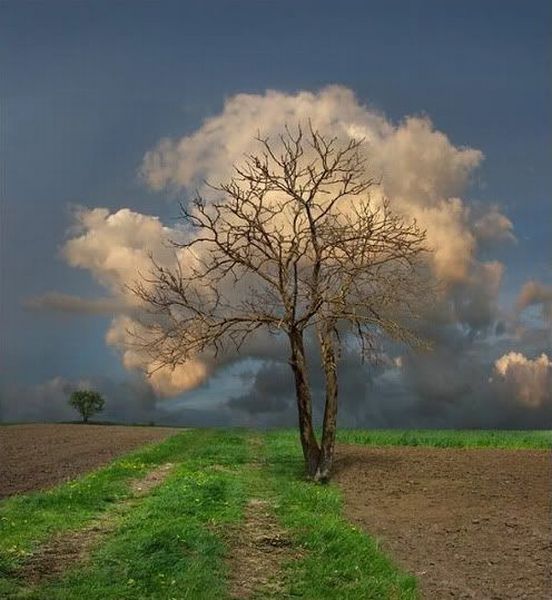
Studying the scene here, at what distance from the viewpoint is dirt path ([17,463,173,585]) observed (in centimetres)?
1187

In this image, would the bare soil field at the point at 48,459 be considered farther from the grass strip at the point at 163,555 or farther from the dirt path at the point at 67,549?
the grass strip at the point at 163,555

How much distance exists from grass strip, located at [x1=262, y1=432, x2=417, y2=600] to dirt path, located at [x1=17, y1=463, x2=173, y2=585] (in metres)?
3.39

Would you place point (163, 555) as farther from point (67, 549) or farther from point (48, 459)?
point (48, 459)

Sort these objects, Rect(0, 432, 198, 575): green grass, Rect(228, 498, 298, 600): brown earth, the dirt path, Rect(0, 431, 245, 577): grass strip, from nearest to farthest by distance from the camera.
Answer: Rect(228, 498, 298, 600): brown earth
the dirt path
Rect(0, 431, 245, 577): grass strip
Rect(0, 432, 198, 575): green grass

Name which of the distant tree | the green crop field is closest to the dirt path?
the green crop field

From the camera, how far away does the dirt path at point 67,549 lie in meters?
11.9

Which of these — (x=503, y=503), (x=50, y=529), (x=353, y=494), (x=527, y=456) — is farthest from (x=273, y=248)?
(x=527, y=456)

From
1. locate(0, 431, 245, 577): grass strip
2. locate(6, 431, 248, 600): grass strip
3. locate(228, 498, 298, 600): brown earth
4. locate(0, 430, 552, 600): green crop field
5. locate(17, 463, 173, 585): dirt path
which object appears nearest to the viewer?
locate(6, 431, 248, 600): grass strip

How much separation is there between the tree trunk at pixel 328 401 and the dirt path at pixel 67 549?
6600 millimetres

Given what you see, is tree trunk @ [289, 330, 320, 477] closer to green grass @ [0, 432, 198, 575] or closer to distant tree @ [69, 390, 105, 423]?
green grass @ [0, 432, 198, 575]

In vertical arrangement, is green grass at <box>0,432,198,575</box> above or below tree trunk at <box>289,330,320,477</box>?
below

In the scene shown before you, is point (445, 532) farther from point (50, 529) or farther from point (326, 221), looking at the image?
point (326, 221)

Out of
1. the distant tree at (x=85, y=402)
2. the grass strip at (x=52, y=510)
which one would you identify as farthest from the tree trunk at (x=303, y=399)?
the distant tree at (x=85, y=402)

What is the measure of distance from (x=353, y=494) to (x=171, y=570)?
9.90 meters
